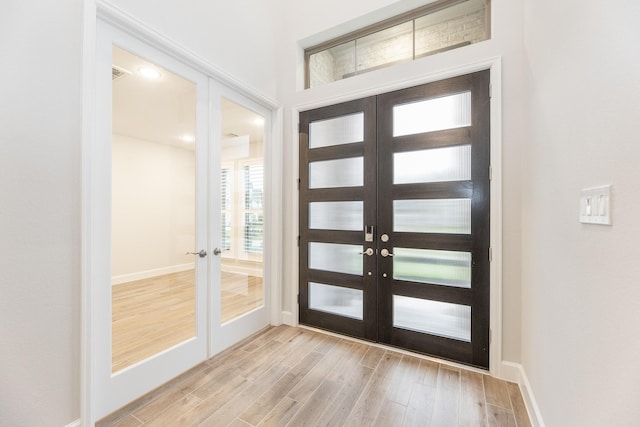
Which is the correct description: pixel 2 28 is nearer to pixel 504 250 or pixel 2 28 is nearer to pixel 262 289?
pixel 262 289

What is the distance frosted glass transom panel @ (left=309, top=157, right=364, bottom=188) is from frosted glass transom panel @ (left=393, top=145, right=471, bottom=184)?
38 centimetres

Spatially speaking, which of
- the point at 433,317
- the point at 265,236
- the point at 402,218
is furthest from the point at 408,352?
the point at 265,236

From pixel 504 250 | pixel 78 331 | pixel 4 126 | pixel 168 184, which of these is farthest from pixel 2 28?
pixel 504 250

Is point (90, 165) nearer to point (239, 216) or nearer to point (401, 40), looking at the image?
point (239, 216)

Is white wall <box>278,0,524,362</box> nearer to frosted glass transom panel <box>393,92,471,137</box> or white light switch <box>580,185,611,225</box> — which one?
frosted glass transom panel <box>393,92,471,137</box>

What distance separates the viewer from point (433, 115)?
7.63 feet

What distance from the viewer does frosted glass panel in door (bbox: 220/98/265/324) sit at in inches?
98.0

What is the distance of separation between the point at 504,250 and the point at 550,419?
1.09m

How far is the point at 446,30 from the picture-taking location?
2416 millimetres

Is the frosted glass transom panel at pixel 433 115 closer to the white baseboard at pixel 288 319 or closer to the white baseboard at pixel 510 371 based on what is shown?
the white baseboard at pixel 510 371

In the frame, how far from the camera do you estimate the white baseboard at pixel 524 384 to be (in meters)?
1.53

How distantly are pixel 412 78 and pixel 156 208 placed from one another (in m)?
2.69

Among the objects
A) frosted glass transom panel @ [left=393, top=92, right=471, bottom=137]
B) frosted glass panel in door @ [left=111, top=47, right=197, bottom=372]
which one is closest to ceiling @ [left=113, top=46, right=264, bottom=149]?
frosted glass panel in door @ [left=111, top=47, right=197, bottom=372]

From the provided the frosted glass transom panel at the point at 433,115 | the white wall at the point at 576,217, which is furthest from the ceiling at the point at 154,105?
the white wall at the point at 576,217
